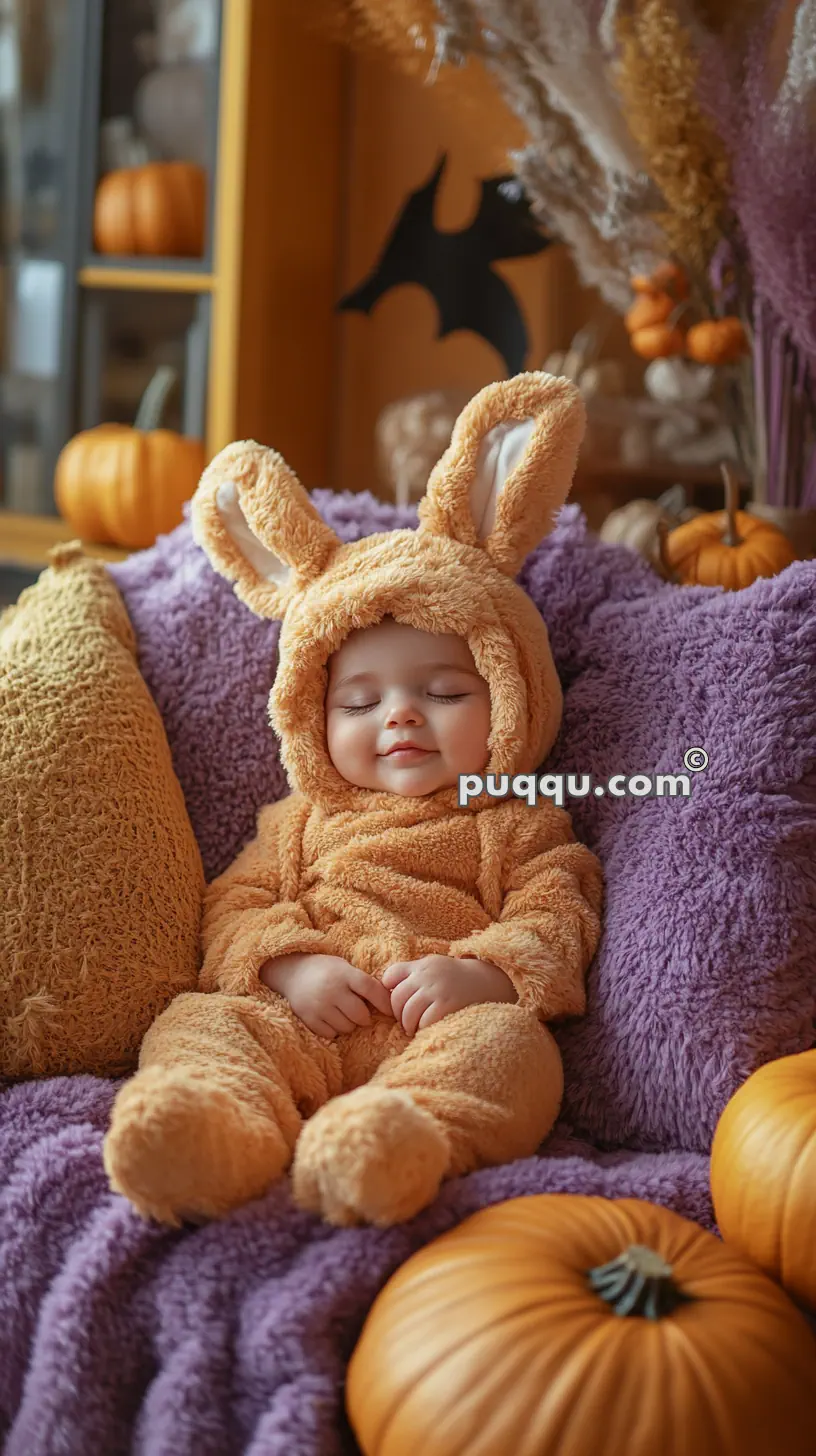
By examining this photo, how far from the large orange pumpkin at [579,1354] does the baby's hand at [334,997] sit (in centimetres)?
24

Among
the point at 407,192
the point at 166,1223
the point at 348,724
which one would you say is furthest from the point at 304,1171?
the point at 407,192

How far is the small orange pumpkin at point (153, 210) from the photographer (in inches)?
85.0

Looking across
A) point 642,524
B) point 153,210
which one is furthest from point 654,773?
point 153,210

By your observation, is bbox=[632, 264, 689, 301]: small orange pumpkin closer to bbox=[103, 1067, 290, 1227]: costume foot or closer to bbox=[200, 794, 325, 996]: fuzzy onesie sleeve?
bbox=[200, 794, 325, 996]: fuzzy onesie sleeve

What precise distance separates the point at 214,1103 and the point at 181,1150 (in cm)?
4

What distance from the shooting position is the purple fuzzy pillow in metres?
1.06

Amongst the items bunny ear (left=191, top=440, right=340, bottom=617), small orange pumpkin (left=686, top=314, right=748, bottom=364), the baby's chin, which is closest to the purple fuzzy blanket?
the baby's chin

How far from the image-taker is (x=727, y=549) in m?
1.55

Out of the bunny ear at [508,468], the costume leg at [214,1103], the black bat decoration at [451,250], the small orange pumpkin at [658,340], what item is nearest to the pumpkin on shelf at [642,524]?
the small orange pumpkin at [658,340]

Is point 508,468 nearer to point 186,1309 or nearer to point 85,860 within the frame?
point 85,860

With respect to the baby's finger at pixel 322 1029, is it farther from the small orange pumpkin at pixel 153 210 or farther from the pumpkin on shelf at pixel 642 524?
the small orange pumpkin at pixel 153 210

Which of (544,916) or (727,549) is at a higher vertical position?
(727,549)

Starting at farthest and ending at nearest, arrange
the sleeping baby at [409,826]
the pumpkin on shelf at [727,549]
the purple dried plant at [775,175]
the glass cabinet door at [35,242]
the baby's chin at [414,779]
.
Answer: the glass cabinet door at [35,242], the pumpkin on shelf at [727,549], the purple dried plant at [775,175], the baby's chin at [414,779], the sleeping baby at [409,826]

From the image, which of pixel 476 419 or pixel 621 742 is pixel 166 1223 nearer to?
pixel 621 742
